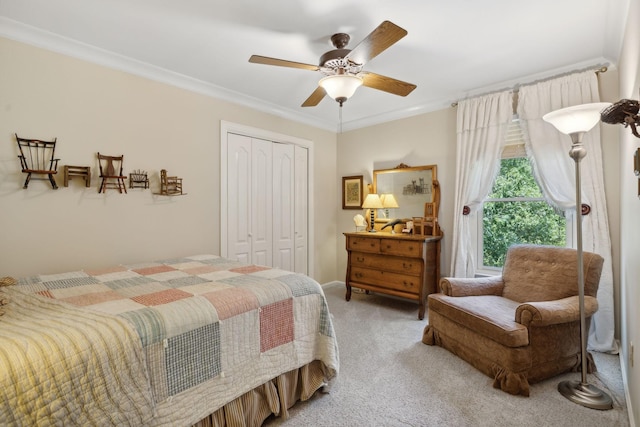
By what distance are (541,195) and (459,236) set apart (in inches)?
34.4

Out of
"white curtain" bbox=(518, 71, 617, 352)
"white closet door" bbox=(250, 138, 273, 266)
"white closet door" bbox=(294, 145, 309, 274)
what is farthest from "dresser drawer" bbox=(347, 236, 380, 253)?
"white curtain" bbox=(518, 71, 617, 352)

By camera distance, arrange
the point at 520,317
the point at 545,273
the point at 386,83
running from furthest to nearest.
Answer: the point at 545,273 → the point at 386,83 → the point at 520,317

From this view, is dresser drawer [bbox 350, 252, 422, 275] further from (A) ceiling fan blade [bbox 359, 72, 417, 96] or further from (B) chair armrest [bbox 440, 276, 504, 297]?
(A) ceiling fan blade [bbox 359, 72, 417, 96]

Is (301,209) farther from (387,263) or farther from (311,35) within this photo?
(311,35)

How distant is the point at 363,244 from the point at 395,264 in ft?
1.61

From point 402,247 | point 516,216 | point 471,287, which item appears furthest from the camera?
point 402,247

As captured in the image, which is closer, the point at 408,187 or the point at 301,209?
the point at 408,187

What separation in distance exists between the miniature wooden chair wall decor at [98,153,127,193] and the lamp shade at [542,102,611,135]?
10.8 ft

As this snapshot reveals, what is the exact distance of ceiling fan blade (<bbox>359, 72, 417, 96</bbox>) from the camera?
88.8 inches

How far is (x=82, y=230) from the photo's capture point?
249 cm

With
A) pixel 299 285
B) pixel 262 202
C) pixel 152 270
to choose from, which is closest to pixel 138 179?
pixel 152 270

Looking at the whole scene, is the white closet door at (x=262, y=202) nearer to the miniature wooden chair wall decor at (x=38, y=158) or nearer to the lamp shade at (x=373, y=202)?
the lamp shade at (x=373, y=202)

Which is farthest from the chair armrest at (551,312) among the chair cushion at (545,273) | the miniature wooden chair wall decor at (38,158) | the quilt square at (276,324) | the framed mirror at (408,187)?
the miniature wooden chair wall decor at (38,158)

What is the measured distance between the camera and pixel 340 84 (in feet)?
6.79
